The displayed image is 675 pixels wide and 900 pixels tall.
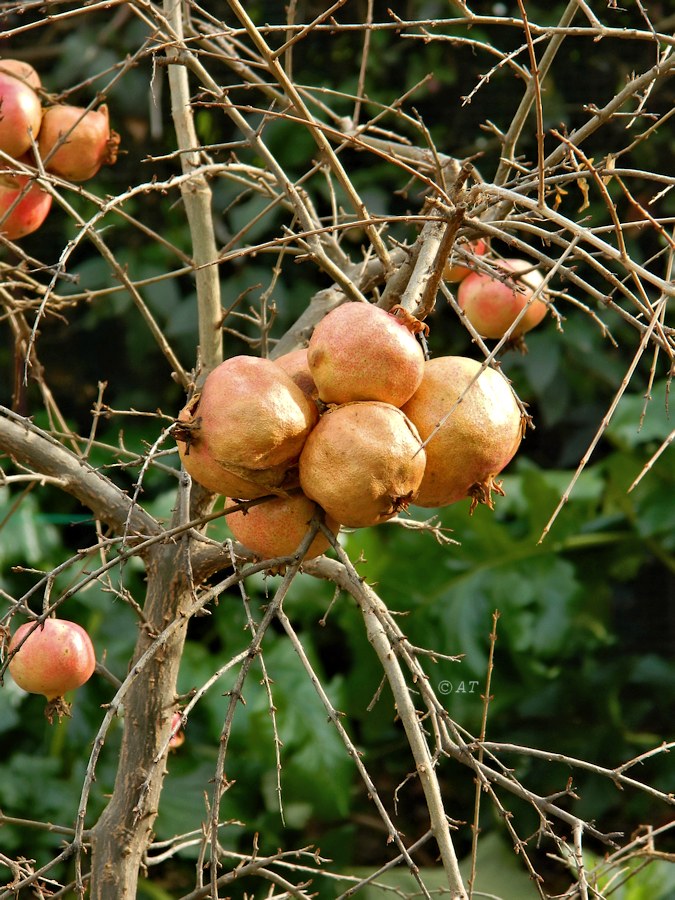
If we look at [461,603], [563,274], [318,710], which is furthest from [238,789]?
[563,274]

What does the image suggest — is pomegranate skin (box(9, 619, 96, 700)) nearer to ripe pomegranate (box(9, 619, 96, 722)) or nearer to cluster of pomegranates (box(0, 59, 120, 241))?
ripe pomegranate (box(9, 619, 96, 722))

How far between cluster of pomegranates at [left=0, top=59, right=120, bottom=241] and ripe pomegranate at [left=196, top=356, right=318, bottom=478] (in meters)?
0.50

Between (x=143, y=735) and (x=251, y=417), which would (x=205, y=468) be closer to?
(x=251, y=417)

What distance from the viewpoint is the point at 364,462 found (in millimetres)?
665

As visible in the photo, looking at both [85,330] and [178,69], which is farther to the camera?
[85,330]

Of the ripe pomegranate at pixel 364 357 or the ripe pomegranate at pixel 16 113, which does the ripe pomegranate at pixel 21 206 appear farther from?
the ripe pomegranate at pixel 364 357

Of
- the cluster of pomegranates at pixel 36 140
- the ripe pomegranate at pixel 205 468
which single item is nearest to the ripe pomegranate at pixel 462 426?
the ripe pomegranate at pixel 205 468

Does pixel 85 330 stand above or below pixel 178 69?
below

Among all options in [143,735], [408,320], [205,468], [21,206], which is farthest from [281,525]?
[21,206]

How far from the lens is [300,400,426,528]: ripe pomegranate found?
0.67 meters

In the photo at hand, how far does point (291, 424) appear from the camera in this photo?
0.70 m

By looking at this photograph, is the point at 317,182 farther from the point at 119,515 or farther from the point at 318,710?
the point at 119,515

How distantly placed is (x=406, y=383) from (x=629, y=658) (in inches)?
82.6

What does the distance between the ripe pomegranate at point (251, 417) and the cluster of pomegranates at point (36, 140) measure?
0.50 m
